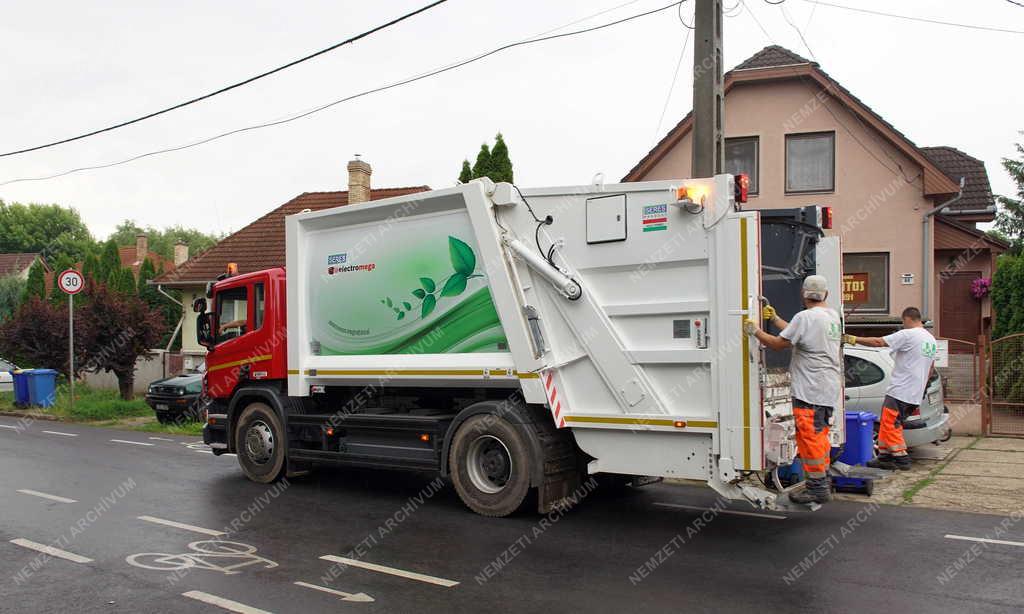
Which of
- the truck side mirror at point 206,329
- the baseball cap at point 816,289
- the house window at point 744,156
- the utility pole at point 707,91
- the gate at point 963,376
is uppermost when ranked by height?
the house window at point 744,156

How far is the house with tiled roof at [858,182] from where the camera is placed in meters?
17.3

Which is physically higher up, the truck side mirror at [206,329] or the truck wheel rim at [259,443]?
the truck side mirror at [206,329]

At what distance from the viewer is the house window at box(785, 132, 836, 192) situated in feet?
60.1

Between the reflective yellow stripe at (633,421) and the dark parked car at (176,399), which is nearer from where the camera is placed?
the reflective yellow stripe at (633,421)

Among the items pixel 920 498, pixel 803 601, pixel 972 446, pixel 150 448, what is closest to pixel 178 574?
pixel 803 601

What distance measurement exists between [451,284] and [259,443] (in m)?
3.28

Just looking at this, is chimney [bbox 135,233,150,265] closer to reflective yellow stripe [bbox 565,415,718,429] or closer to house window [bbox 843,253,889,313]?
house window [bbox 843,253,889,313]

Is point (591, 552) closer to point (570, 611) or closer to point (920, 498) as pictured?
point (570, 611)

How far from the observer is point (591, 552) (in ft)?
20.5

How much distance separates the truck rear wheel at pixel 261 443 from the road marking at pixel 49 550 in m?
2.81

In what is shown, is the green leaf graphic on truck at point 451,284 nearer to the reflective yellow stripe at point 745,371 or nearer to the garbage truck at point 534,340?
the garbage truck at point 534,340

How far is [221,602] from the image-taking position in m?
5.07

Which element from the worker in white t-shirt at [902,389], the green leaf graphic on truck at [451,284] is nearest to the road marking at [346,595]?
the green leaf graphic on truck at [451,284]

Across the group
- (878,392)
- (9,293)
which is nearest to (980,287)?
(878,392)
